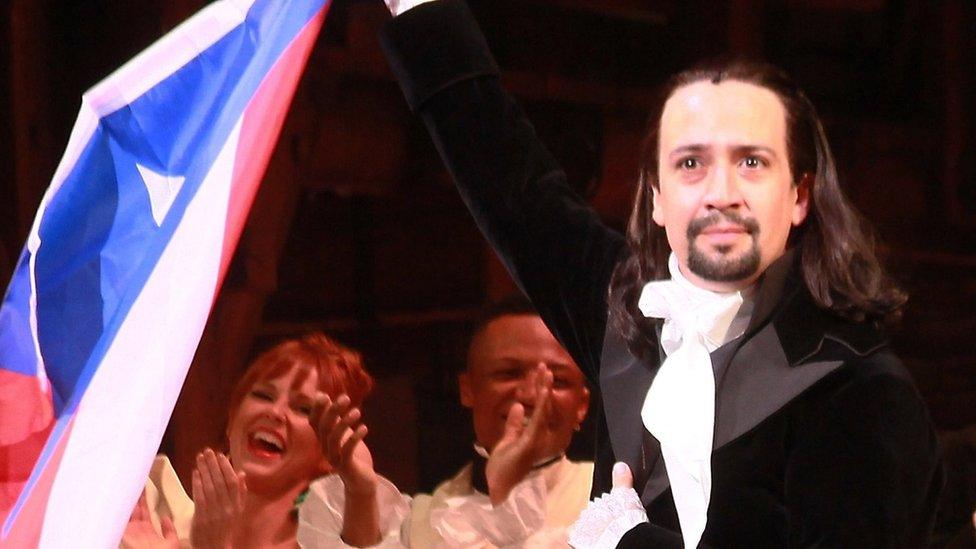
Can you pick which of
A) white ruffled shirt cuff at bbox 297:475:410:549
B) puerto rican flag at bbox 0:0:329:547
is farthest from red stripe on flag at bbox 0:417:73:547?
white ruffled shirt cuff at bbox 297:475:410:549

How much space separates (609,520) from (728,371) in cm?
22

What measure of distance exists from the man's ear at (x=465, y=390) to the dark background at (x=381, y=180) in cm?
2

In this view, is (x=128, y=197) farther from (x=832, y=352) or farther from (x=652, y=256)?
(x=832, y=352)

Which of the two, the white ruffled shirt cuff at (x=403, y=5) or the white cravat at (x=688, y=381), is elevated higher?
the white ruffled shirt cuff at (x=403, y=5)

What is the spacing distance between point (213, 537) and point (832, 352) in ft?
3.70

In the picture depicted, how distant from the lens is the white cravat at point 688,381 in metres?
1.50

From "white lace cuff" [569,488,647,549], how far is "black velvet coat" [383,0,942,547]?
25mm

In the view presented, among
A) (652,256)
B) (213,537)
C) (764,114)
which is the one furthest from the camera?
(213,537)

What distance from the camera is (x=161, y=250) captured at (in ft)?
5.65

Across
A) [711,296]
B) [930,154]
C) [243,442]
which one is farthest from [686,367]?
[930,154]

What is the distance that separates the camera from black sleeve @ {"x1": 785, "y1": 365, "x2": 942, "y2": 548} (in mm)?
1349

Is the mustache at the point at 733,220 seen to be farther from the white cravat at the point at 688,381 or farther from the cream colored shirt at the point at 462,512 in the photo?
the cream colored shirt at the point at 462,512

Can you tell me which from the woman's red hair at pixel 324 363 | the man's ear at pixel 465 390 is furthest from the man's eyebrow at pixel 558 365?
the woman's red hair at pixel 324 363

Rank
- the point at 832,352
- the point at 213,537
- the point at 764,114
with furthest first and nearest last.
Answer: the point at 213,537
the point at 764,114
the point at 832,352
